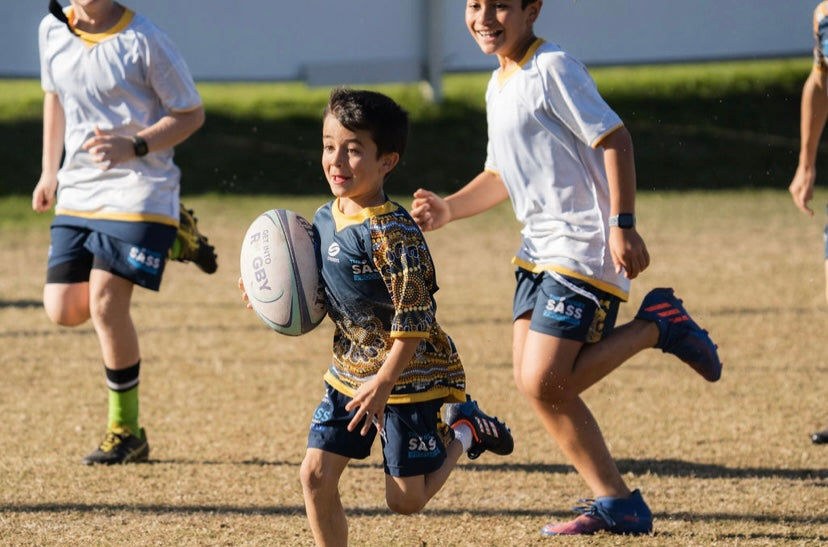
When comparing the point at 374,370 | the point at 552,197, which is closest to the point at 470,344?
the point at 552,197

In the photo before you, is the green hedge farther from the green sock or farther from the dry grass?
the green sock

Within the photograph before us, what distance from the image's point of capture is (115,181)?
5863mm

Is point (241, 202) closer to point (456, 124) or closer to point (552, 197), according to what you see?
point (456, 124)

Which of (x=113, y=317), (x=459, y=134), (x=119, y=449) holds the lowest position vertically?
(x=459, y=134)

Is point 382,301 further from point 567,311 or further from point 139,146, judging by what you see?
point 139,146

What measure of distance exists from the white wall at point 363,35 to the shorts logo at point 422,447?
14942mm

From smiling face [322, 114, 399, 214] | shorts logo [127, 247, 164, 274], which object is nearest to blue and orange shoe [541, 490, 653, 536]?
smiling face [322, 114, 399, 214]

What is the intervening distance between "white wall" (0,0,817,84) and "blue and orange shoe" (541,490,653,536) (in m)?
14.5

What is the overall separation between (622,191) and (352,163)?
3.15ft

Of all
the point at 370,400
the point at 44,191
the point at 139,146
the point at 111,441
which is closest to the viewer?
the point at 370,400

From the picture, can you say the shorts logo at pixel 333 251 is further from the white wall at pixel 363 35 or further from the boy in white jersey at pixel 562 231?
the white wall at pixel 363 35

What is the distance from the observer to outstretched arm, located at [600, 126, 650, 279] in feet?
14.6

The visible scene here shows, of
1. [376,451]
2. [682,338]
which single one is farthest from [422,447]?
[376,451]

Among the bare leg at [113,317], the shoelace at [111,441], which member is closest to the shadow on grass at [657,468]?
the shoelace at [111,441]
